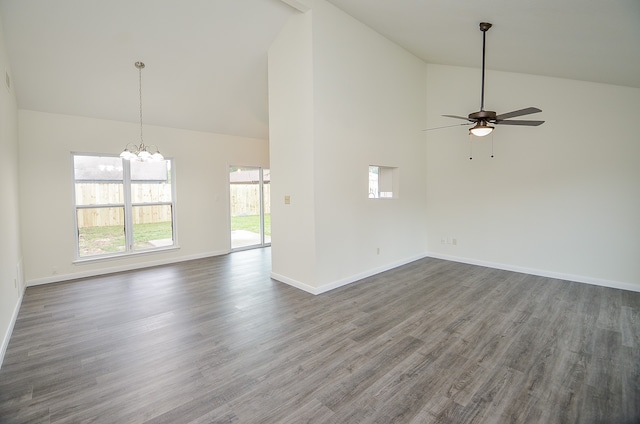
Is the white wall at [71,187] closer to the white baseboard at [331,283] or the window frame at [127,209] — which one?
the window frame at [127,209]

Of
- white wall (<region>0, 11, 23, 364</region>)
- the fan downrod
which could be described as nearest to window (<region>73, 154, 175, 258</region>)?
white wall (<region>0, 11, 23, 364</region>)

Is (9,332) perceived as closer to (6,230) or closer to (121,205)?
(6,230)

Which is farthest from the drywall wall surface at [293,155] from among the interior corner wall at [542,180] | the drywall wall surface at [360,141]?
the interior corner wall at [542,180]

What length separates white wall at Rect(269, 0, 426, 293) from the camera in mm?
4043

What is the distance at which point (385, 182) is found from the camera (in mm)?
5566

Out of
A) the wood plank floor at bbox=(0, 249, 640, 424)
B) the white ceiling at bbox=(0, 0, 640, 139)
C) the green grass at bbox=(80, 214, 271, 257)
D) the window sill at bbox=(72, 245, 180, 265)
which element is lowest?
the wood plank floor at bbox=(0, 249, 640, 424)

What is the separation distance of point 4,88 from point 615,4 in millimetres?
5799

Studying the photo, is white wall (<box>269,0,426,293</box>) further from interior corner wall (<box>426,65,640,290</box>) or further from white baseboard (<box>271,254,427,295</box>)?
interior corner wall (<box>426,65,640,290</box>)

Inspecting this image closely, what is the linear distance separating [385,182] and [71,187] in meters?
5.48

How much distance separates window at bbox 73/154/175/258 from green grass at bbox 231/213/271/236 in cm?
150

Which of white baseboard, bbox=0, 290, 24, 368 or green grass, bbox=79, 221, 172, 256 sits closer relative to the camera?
white baseboard, bbox=0, 290, 24, 368

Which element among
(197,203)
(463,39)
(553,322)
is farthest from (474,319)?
(197,203)

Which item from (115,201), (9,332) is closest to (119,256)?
(115,201)

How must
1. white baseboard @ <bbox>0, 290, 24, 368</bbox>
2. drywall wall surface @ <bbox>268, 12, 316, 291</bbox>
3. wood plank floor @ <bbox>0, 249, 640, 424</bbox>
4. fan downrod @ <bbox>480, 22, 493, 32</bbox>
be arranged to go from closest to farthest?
1. wood plank floor @ <bbox>0, 249, 640, 424</bbox>
2. white baseboard @ <bbox>0, 290, 24, 368</bbox>
3. fan downrod @ <bbox>480, 22, 493, 32</bbox>
4. drywall wall surface @ <bbox>268, 12, 316, 291</bbox>
